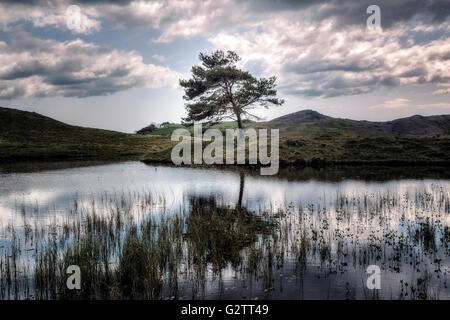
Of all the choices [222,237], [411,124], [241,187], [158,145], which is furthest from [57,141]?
[411,124]

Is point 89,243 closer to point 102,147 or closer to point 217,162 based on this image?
point 217,162

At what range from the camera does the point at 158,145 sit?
10700 cm

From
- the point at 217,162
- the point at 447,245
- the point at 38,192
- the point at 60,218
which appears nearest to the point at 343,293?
the point at 447,245

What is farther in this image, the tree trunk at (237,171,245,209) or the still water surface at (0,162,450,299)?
the tree trunk at (237,171,245,209)

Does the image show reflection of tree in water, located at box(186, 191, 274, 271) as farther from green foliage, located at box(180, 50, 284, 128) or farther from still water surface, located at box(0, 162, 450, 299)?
green foliage, located at box(180, 50, 284, 128)

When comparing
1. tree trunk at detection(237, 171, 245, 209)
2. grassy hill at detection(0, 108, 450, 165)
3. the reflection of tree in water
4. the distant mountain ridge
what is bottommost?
the reflection of tree in water

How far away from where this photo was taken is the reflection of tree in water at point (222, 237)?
527 inches

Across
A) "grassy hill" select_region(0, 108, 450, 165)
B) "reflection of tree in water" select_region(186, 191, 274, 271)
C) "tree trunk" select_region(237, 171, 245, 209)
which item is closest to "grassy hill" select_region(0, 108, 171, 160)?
"grassy hill" select_region(0, 108, 450, 165)

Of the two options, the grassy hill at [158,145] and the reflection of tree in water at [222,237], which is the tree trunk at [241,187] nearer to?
the reflection of tree in water at [222,237]

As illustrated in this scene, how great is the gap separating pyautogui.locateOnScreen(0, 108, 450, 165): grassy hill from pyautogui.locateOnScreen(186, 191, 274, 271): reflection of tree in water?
40.1 m

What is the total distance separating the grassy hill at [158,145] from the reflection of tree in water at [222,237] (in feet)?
132

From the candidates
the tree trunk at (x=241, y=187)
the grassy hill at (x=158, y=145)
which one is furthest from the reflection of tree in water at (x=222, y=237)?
the grassy hill at (x=158, y=145)

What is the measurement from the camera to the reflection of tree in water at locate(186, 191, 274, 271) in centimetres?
1338
